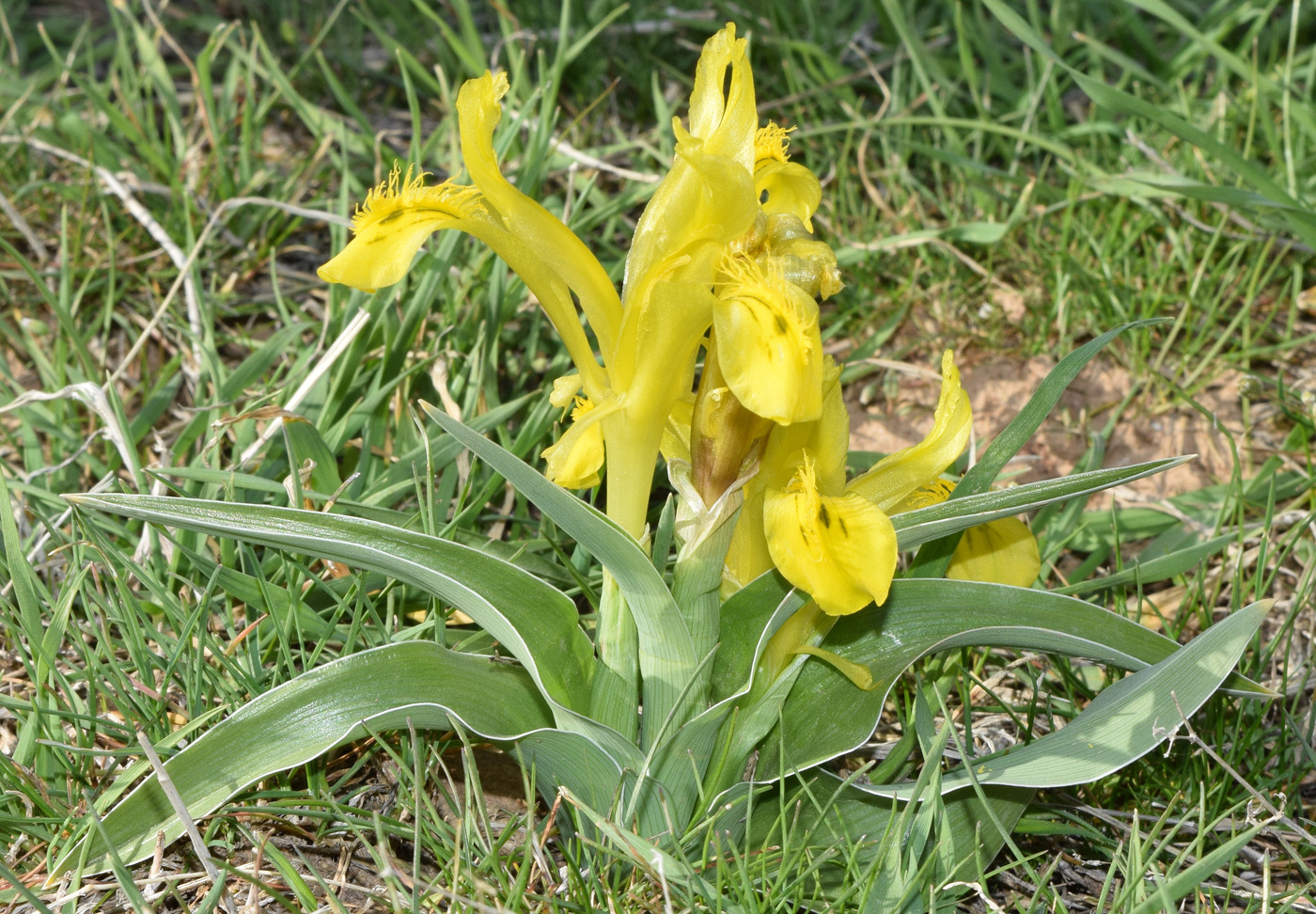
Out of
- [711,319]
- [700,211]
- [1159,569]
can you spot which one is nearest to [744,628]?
[711,319]

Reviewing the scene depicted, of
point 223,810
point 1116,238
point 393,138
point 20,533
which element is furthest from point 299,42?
point 223,810

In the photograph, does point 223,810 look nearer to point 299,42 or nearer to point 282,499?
point 282,499

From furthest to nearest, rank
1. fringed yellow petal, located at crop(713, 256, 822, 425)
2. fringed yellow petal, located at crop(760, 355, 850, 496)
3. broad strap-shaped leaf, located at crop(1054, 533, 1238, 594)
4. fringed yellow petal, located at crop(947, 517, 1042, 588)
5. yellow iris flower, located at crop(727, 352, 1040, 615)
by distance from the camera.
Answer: broad strap-shaped leaf, located at crop(1054, 533, 1238, 594), fringed yellow petal, located at crop(947, 517, 1042, 588), fringed yellow petal, located at crop(760, 355, 850, 496), yellow iris flower, located at crop(727, 352, 1040, 615), fringed yellow petal, located at crop(713, 256, 822, 425)

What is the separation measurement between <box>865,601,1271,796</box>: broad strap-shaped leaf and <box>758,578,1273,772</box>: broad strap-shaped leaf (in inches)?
2.4

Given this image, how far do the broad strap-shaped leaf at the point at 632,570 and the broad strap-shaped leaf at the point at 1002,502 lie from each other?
0.89ft

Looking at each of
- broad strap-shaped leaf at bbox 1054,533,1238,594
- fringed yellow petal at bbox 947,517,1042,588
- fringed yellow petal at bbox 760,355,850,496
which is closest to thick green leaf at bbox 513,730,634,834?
fringed yellow petal at bbox 760,355,850,496

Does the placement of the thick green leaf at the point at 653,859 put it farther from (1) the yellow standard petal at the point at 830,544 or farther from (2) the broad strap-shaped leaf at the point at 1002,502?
(2) the broad strap-shaped leaf at the point at 1002,502

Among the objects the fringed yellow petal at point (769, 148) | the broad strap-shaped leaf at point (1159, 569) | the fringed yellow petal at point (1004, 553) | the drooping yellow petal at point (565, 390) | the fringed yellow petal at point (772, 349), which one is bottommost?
the broad strap-shaped leaf at point (1159, 569)

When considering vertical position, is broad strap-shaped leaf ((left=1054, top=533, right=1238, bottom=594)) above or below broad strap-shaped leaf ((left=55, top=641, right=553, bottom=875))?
below

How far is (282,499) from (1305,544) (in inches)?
69.4

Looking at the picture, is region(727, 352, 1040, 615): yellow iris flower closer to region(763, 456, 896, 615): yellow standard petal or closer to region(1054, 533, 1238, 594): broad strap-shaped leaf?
region(763, 456, 896, 615): yellow standard petal

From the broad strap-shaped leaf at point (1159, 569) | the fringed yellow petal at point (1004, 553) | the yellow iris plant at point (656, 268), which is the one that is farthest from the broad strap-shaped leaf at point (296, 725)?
the broad strap-shaped leaf at point (1159, 569)

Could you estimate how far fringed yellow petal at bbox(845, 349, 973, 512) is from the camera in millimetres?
1284

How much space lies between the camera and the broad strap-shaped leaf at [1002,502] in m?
1.20
